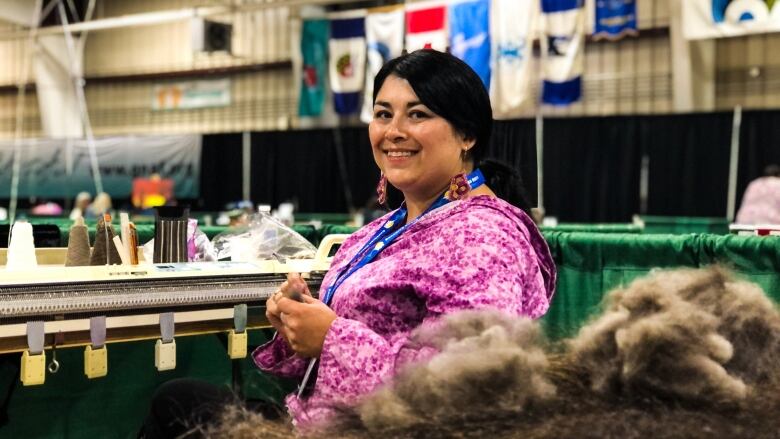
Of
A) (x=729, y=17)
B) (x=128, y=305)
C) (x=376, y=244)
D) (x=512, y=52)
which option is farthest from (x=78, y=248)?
(x=512, y=52)

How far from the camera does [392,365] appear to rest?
44.8 inches

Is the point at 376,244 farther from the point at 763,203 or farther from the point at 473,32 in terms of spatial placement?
the point at 473,32

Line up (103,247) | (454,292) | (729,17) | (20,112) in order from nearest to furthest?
(454,292) < (103,247) < (729,17) < (20,112)

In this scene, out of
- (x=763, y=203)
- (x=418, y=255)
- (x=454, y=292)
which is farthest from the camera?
(x=763, y=203)

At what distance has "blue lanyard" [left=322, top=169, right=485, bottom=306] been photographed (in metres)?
1.54

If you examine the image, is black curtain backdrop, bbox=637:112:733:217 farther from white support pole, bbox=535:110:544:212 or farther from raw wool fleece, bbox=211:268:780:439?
raw wool fleece, bbox=211:268:780:439

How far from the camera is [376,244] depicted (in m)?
1.59

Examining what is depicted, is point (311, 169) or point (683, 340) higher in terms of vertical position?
point (683, 340)

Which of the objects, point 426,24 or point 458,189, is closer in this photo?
point 458,189

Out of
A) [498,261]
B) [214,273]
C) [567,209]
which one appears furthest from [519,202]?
[567,209]

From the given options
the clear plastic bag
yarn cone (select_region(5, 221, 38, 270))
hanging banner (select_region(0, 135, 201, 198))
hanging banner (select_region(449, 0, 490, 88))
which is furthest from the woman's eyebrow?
hanging banner (select_region(0, 135, 201, 198))

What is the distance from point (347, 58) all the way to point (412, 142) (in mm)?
10538

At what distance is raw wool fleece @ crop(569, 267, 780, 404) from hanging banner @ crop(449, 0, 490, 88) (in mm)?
9545

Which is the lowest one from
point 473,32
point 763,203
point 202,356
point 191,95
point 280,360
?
point 202,356
